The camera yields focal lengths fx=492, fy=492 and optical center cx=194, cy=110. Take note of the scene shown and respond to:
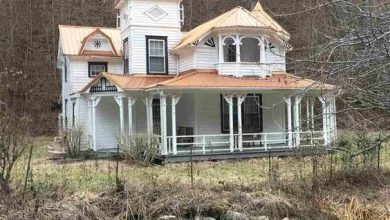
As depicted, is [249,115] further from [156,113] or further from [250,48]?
[156,113]

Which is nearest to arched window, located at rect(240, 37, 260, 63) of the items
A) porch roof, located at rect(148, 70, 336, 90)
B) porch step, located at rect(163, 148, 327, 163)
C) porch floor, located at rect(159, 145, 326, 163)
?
porch roof, located at rect(148, 70, 336, 90)

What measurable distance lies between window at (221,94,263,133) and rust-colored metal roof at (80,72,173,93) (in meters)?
3.12

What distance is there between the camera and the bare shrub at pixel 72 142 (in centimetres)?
2006

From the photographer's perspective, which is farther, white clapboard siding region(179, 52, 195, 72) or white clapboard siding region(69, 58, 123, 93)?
white clapboard siding region(69, 58, 123, 93)

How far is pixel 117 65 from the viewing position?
2423cm

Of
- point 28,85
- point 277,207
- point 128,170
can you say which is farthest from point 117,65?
point 28,85

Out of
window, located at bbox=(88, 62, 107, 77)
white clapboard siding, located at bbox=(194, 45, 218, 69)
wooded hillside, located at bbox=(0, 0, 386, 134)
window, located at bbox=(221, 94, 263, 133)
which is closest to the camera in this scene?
white clapboard siding, located at bbox=(194, 45, 218, 69)

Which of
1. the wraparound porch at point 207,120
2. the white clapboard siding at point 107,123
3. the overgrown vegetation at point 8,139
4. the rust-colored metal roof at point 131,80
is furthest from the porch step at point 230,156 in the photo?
the overgrown vegetation at point 8,139

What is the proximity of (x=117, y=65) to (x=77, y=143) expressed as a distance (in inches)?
214

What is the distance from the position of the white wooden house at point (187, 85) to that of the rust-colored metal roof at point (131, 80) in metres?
0.04

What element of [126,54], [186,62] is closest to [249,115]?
[186,62]

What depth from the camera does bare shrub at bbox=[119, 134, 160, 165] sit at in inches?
683

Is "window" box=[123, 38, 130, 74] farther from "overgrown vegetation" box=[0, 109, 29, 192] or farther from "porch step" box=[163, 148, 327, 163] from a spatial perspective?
"overgrown vegetation" box=[0, 109, 29, 192]

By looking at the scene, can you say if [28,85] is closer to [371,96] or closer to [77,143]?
[77,143]
